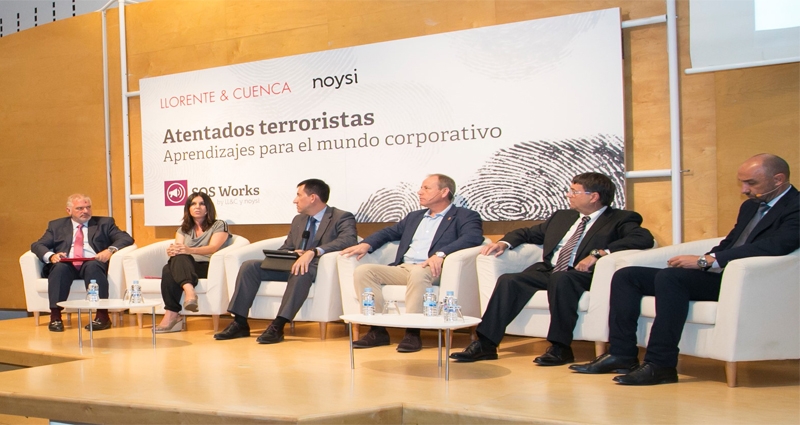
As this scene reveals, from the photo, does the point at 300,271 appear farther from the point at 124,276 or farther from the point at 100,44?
the point at 100,44

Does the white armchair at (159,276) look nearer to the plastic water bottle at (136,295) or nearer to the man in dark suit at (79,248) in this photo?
the man in dark suit at (79,248)

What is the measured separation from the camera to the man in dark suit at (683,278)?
11.9ft

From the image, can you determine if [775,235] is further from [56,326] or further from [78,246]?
[78,246]

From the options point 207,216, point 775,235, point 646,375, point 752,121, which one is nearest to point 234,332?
point 207,216

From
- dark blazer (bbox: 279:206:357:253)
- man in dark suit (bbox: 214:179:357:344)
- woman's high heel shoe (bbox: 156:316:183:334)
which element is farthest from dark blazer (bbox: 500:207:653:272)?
woman's high heel shoe (bbox: 156:316:183:334)

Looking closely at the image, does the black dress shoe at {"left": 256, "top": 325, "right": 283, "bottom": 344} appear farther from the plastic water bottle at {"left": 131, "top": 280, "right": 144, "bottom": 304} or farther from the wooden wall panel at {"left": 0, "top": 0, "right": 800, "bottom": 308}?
the wooden wall panel at {"left": 0, "top": 0, "right": 800, "bottom": 308}

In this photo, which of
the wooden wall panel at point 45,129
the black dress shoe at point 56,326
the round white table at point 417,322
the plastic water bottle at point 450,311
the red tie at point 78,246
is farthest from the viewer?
the wooden wall panel at point 45,129

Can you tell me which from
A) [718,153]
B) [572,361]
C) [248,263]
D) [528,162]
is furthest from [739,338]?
[248,263]

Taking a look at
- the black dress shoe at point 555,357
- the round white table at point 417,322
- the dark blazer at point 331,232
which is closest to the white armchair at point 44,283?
the dark blazer at point 331,232

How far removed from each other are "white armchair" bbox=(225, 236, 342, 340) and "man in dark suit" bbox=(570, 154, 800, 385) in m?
1.97

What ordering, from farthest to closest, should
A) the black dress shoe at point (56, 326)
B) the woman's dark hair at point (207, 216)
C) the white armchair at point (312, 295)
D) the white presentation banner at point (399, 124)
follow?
the woman's dark hair at point (207, 216)
the black dress shoe at point (56, 326)
the white armchair at point (312, 295)
the white presentation banner at point (399, 124)

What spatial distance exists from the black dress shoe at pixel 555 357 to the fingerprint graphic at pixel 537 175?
1.29 meters

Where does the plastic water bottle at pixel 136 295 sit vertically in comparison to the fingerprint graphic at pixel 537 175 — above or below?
below

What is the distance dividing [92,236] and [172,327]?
1219 millimetres
